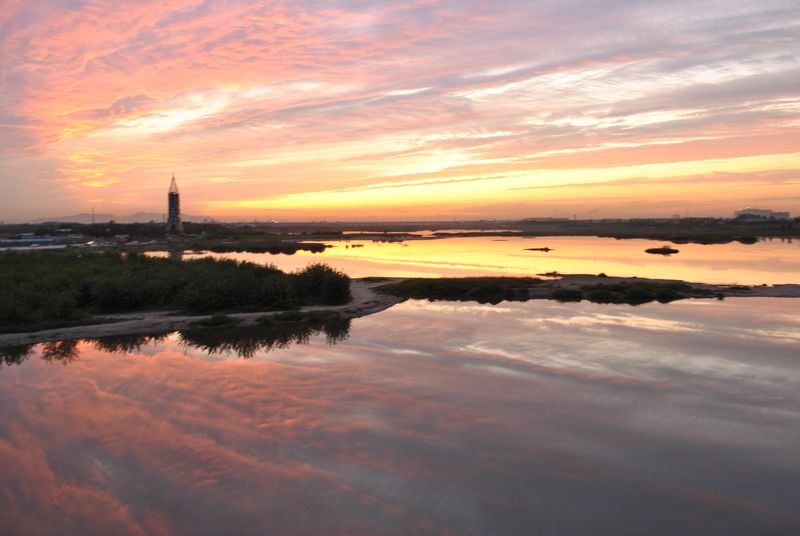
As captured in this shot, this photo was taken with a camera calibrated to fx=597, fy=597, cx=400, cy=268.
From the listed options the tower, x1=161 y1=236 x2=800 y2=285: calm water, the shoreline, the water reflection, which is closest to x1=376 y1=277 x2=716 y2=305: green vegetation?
the shoreline

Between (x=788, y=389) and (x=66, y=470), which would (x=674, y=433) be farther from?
(x=66, y=470)

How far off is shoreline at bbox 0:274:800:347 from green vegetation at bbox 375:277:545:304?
2.46 feet

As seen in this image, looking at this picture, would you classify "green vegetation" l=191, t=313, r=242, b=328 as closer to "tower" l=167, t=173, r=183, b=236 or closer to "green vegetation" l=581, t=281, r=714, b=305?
"green vegetation" l=581, t=281, r=714, b=305

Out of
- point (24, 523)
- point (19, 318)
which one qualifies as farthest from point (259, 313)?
point (24, 523)

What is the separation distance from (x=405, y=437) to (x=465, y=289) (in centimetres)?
2353

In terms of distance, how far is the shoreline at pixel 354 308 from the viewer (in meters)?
22.0

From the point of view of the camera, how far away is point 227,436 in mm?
12422

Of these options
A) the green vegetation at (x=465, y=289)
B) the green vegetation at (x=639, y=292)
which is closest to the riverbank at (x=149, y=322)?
the green vegetation at (x=465, y=289)

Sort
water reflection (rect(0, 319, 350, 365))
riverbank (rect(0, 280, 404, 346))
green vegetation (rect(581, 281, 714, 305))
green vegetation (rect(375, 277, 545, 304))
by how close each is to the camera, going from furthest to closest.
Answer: green vegetation (rect(375, 277, 545, 304)) < green vegetation (rect(581, 281, 714, 305)) < riverbank (rect(0, 280, 404, 346)) < water reflection (rect(0, 319, 350, 365))

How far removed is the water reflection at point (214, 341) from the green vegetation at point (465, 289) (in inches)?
391

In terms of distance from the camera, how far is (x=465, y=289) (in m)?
35.5

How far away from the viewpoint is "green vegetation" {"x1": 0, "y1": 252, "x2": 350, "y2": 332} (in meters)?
23.8

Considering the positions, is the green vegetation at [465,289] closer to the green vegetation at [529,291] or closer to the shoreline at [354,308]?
the green vegetation at [529,291]

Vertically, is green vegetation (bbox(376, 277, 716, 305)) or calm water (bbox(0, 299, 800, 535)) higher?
green vegetation (bbox(376, 277, 716, 305))
